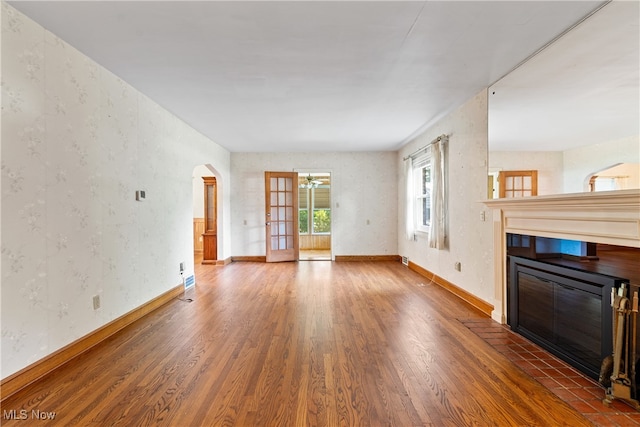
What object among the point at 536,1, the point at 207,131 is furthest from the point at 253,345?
the point at 207,131

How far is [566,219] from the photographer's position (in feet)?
7.72

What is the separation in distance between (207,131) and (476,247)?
14.7ft

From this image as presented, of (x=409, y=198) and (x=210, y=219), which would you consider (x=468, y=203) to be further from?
(x=210, y=219)

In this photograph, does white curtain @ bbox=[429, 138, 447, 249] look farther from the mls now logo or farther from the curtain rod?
the mls now logo

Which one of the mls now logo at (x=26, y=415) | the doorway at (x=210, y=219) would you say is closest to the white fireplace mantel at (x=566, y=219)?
the mls now logo at (x=26, y=415)

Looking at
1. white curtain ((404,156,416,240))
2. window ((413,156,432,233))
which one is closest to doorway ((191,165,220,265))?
white curtain ((404,156,416,240))

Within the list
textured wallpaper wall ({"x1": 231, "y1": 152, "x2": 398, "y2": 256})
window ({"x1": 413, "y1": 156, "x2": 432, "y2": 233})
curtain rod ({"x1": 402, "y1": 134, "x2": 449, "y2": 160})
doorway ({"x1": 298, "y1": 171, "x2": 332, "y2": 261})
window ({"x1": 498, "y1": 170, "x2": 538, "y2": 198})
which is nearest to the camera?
window ({"x1": 498, "y1": 170, "x2": 538, "y2": 198})

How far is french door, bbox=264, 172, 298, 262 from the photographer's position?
7026mm

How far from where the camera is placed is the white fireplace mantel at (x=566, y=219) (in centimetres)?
188

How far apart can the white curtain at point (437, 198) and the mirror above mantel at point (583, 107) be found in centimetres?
157

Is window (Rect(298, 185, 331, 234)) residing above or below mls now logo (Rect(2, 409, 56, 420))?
above

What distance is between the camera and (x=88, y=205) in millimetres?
2645

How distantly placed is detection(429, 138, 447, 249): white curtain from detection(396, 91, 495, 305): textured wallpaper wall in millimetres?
119

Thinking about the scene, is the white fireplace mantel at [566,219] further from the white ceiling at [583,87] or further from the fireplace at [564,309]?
the white ceiling at [583,87]
